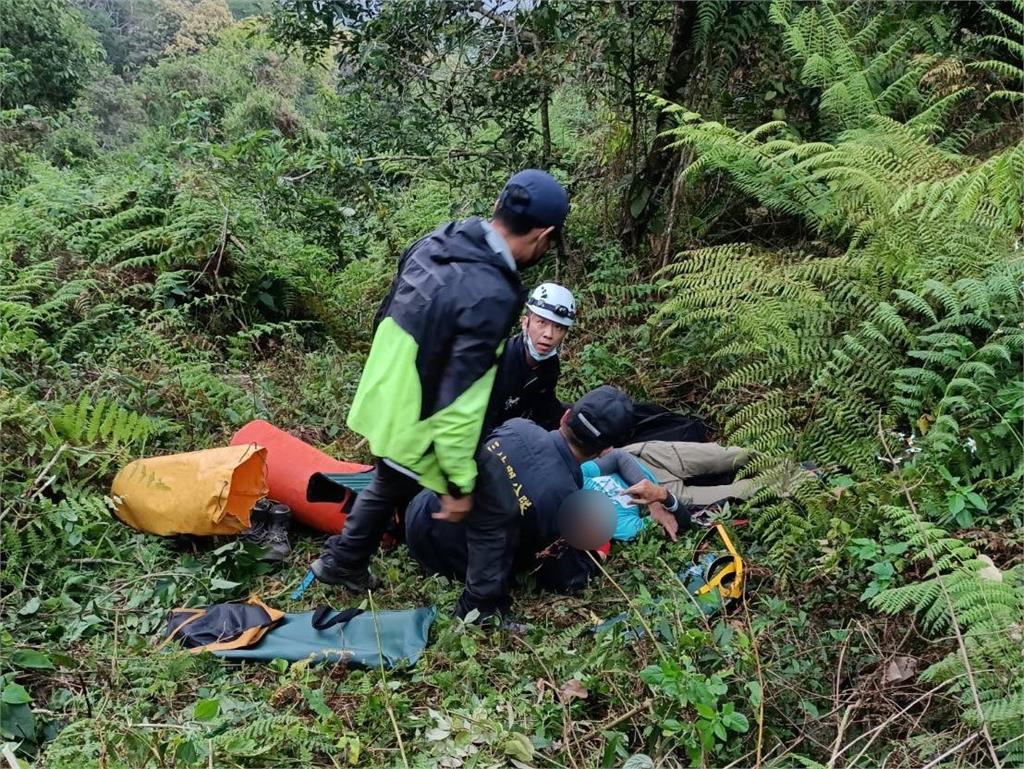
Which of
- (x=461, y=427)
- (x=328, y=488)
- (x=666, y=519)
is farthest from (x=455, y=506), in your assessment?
(x=666, y=519)

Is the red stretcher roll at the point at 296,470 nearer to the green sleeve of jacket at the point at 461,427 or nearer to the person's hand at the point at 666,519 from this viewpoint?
the green sleeve of jacket at the point at 461,427

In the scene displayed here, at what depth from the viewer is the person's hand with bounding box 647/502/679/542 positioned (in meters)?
3.61

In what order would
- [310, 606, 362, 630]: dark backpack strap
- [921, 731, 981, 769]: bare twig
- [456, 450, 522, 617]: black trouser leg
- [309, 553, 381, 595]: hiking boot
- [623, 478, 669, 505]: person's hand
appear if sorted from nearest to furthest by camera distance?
1. [921, 731, 981, 769]: bare twig
2. [456, 450, 522, 617]: black trouser leg
3. [310, 606, 362, 630]: dark backpack strap
4. [309, 553, 381, 595]: hiking boot
5. [623, 478, 669, 505]: person's hand

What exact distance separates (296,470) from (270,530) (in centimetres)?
33

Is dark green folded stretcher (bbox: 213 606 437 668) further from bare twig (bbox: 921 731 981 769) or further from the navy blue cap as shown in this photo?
bare twig (bbox: 921 731 981 769)

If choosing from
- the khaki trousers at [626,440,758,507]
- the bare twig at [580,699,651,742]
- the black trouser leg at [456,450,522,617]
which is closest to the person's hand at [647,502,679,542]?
the khaki trousers at [626,440,758,507]

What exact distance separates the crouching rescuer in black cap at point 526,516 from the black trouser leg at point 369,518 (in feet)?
0.59

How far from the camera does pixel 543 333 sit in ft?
13.2

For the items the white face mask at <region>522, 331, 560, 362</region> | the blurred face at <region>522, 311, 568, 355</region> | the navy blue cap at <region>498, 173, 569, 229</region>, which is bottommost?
the white face mask at <region>522, 331, 560, 362</region>

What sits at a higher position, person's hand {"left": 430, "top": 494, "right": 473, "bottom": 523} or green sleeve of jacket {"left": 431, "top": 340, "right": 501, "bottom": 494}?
green sleeve of jacket {"left": 431, "top": 340, "right": 501, "bottom": 494}

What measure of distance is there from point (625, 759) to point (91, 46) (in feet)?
66.2

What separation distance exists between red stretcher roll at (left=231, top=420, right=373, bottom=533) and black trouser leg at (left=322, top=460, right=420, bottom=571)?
0.43 meters

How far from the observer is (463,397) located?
2.65 meters

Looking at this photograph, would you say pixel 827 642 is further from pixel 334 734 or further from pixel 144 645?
pixel 144 645
